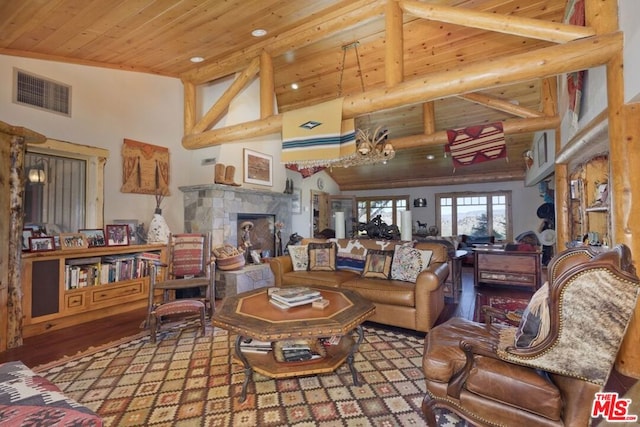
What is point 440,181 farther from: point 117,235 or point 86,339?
point 86,339

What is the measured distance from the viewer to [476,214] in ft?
28.6

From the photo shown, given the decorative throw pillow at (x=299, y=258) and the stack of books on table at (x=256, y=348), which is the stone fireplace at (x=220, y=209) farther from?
the stack of books on table at (x=256, y=348)

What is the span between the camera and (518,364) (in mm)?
1367

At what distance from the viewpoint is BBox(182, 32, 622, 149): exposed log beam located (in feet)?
7.54

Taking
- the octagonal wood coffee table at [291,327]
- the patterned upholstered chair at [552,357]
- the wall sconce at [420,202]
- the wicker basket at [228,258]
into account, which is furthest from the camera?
the wall sconce at [420,202]

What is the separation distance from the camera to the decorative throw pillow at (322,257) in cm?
399

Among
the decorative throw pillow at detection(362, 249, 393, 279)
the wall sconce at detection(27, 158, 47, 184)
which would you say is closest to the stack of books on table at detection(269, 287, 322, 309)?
the decorative throw pillow at detection(362, 249, 393, 279)

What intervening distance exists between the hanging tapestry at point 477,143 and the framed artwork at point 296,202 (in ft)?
11.1

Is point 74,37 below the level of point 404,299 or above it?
above

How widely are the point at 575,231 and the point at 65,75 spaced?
22.2 feet

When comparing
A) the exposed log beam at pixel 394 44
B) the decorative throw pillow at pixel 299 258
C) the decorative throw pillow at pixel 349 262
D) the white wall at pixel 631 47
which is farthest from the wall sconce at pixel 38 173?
the white wall at pixel 631 47

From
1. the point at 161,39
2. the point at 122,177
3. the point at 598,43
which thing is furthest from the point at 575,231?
the point at 122,177

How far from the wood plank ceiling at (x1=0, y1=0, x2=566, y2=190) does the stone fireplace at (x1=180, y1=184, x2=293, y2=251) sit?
1771mm

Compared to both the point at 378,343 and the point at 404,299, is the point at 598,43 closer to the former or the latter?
the point at 404,299
